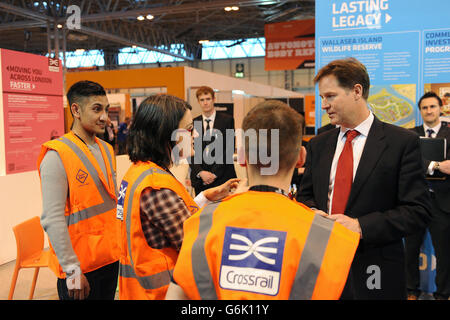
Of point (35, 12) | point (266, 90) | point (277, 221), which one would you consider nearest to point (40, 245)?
point (277, 221)

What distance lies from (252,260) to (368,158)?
0.94 metres

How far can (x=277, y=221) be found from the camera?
93cm

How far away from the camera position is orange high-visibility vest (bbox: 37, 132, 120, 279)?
1808 millimetres

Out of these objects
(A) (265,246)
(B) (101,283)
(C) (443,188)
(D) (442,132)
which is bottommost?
(B) (101,283)

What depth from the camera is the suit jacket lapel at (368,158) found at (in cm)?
166

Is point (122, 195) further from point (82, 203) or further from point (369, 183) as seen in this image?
point (369, 183)

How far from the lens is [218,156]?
14.6 feet

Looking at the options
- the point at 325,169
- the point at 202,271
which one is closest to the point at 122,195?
the point at 202,271

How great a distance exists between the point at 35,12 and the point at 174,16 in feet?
19.8

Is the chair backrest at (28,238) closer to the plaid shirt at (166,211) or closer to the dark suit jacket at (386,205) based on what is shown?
the plaid shirt at (166,211)

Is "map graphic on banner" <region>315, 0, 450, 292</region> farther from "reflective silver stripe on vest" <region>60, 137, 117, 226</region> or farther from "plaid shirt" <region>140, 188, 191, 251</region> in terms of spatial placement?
"plaid shirt" <region>140, 188, 191, 251</region>

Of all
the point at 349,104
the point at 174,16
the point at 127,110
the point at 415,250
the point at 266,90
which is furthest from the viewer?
the point at 174,16

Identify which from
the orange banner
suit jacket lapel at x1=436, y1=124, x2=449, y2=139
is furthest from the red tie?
the orange banner

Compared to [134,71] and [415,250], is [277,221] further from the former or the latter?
[134,71]
